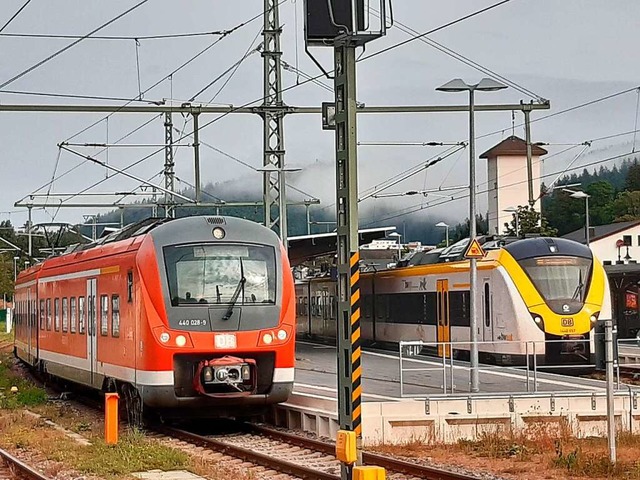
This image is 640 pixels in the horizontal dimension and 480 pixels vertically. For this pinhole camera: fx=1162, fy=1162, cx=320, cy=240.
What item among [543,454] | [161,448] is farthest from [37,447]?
[543,454]

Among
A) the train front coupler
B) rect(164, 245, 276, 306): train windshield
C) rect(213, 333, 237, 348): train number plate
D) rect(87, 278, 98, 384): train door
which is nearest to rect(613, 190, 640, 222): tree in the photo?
rect(87, 278, 98, 384): train door

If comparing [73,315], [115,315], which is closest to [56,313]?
[73,315]

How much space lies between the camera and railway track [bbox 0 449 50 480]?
570 inches

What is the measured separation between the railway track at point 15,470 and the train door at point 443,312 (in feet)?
51.0

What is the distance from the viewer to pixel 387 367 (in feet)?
91.4

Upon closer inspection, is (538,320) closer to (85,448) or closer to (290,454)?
(290,454)

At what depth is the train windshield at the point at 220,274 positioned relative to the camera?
57.9 ft

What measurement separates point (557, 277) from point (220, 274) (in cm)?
1142

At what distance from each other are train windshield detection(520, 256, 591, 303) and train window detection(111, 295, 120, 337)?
10.9m

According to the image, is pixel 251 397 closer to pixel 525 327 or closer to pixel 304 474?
pixel 304 474

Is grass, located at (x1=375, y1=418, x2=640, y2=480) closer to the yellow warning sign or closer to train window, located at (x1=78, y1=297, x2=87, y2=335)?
the yellow warning sign

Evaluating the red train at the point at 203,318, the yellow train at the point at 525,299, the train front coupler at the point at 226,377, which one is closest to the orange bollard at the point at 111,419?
the red train at the point at 203,318

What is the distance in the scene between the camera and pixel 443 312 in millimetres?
30344

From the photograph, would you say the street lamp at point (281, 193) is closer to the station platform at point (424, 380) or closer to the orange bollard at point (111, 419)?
the station platform at point (424, 380)
